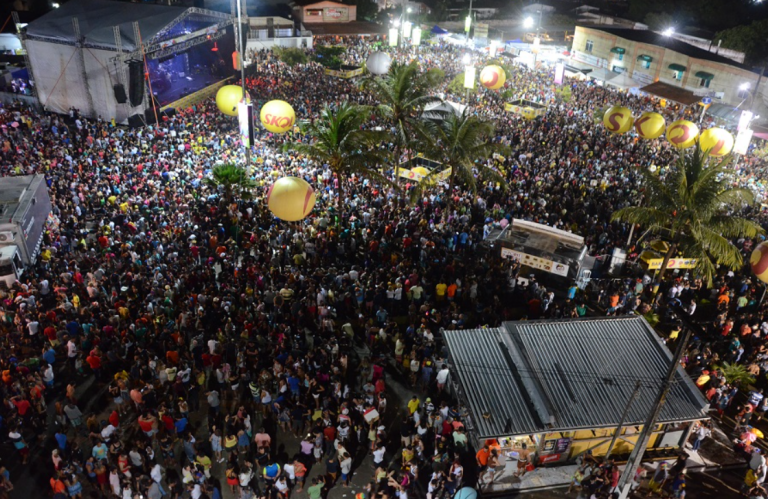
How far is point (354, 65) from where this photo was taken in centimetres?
4022

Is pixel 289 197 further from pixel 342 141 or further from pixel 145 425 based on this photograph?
pixel 145 425

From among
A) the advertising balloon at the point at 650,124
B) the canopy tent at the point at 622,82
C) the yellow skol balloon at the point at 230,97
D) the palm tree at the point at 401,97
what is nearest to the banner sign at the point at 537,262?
the palm tree at the point at 401,97

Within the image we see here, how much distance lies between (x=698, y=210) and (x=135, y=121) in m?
26.7

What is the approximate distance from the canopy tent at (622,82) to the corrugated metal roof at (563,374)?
32579 mm

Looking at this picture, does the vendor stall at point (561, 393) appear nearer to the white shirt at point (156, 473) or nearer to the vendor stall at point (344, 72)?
the white shirt at point (156, 473)

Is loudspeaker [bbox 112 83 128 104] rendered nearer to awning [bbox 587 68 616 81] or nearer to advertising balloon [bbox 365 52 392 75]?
advertising balloon [bbox 365 52 392 75]

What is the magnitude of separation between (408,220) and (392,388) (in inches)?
305

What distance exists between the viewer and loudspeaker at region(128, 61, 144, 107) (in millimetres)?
29125

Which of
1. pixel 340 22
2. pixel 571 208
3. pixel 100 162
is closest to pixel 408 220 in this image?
pixel 571 208

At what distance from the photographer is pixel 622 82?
1639 inches

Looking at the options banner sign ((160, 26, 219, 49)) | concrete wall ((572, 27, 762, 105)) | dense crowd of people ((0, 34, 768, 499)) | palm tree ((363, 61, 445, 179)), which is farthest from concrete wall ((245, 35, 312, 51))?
palm tree ((363, 61, 445, 179))

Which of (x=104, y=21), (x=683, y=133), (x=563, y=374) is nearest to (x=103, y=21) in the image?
(x=104, y=21)

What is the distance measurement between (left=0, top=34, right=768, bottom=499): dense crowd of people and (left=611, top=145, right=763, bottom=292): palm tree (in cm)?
195

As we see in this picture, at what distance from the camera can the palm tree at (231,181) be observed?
21.3m
